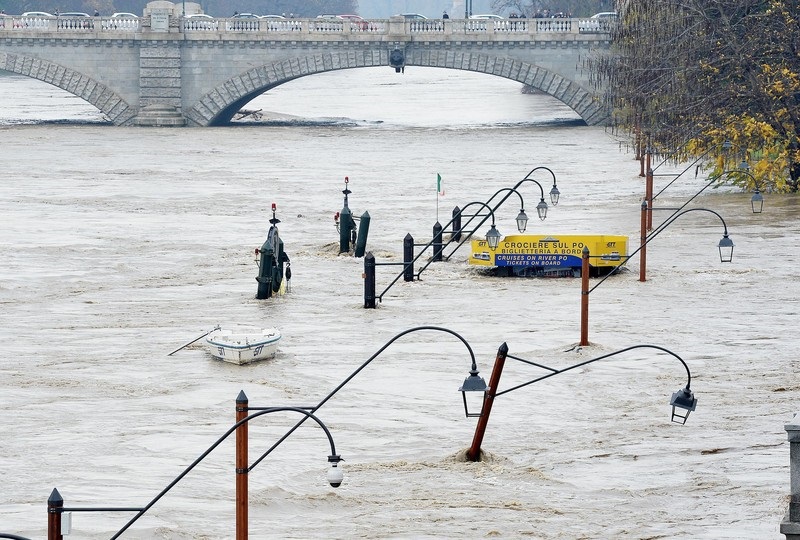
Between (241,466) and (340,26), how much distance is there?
80.3m

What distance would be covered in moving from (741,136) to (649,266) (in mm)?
13879

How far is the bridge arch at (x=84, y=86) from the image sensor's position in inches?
3708

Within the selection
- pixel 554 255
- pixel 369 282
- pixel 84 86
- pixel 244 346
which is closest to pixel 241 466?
pixel 244 346

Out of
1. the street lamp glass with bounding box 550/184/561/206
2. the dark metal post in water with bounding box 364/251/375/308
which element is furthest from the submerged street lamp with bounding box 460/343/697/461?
the street lamp glass with bounding box 550/184/561/206

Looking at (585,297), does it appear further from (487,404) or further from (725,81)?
(725,81)

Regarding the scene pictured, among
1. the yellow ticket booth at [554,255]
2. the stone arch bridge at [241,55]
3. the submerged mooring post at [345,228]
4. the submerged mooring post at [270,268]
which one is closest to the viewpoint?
the submerged mooring post at [270,268]

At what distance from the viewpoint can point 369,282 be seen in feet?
116

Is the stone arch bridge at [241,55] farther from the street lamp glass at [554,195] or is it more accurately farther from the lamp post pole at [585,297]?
the lamp post pole at [585,297]

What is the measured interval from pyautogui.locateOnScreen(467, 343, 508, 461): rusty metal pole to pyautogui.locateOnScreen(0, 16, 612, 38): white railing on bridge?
70.1 m

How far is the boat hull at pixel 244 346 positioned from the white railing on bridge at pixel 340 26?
208 ft

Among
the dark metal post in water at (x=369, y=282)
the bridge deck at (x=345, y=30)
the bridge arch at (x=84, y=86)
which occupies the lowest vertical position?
the dark metal post in water at (x=369, y=282)

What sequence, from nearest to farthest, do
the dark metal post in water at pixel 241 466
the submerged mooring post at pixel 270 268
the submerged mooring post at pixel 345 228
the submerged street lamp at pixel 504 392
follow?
1. the dark metal post in water at pixel 241 466
2. the submerged street lamp at pixel 504 392
3. the submerged mooring post at pixel 270 268
4. the submerged mooring post at pixel 345 228

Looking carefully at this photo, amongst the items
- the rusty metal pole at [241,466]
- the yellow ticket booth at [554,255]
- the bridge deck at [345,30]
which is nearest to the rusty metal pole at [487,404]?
the rusty metal pole at [241,466]

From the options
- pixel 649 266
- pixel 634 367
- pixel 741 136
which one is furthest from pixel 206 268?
pixel 741 136
